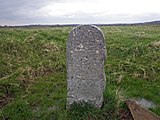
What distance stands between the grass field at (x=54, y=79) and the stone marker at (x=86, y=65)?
303 mm

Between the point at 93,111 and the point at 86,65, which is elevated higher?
the point at 86,65

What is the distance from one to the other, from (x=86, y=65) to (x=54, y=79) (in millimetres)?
3159

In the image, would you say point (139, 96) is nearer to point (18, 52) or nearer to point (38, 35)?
point (18, 52)

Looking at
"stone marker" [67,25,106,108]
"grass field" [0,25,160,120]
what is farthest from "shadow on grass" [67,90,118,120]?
"stone marker" [67,25,106,108]

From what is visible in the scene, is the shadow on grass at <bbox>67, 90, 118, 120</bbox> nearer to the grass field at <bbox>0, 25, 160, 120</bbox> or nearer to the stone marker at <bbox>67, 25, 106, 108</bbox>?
the grass field at <bbox>0, 25, 160, 120</bbox>

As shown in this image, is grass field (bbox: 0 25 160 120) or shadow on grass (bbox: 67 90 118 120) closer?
shadow on grass (bbox: 67 90 118 120)

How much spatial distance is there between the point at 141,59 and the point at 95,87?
17.6 feet

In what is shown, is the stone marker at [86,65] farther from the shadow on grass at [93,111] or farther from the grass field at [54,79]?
the grass field at [54,79]

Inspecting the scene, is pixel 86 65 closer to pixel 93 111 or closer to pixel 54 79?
pixel 93 111

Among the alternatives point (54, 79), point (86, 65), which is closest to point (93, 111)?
point (86, 65)

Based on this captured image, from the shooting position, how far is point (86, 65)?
7.79 meters

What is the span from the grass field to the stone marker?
303 mm

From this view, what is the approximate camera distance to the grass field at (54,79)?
8031 mm

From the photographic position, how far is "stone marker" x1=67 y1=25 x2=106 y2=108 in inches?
302
